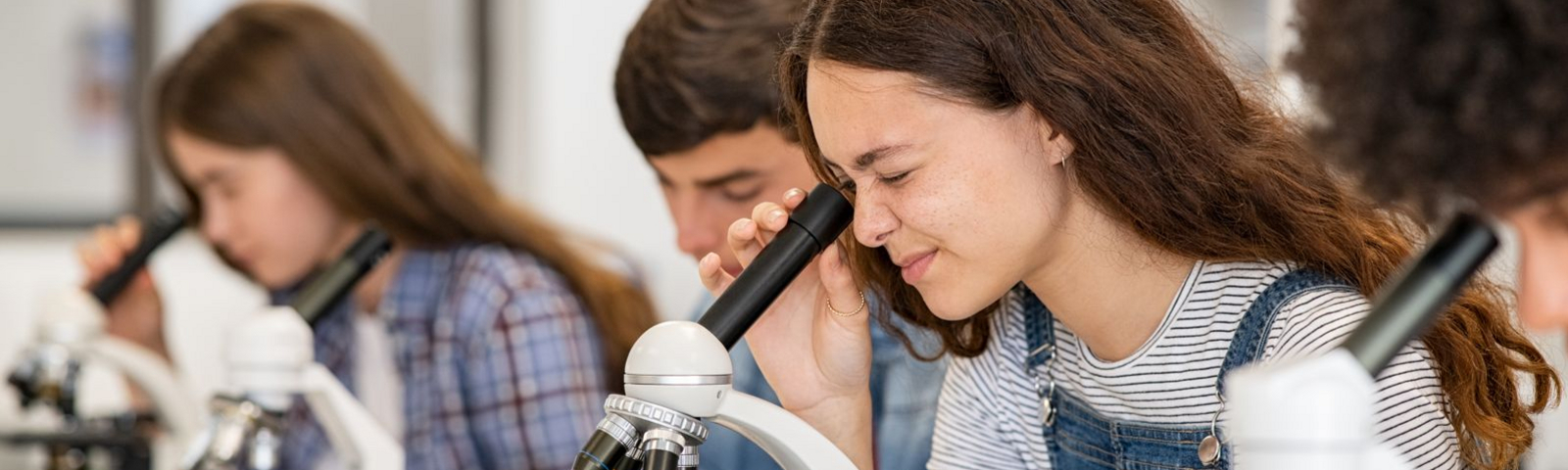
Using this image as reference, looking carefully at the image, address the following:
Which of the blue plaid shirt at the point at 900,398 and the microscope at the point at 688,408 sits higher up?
the blue plaid shirt at the point at 900,398

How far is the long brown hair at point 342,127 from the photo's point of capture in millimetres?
1789

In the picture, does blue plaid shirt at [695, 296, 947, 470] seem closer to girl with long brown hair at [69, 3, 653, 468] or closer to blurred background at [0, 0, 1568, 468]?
girl with long brown hair at [69, 3, 653, 468]

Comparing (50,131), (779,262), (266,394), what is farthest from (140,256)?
(50,131)

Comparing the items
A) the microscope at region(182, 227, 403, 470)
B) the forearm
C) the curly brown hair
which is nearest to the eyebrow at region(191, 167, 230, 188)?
the microscope at region(182, 227, 403, 470)

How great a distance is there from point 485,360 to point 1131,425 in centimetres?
82

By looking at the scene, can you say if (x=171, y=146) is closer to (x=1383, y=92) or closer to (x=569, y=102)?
(x=569, y=102)

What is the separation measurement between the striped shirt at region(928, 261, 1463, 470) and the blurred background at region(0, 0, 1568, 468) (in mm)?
1015

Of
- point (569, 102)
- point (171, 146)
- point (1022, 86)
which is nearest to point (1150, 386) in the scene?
point (1022, 86)

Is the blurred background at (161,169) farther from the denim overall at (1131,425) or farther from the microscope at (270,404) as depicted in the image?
the denim overall at (1131,425)

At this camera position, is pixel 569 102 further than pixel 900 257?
Yes

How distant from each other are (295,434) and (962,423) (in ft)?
3.08

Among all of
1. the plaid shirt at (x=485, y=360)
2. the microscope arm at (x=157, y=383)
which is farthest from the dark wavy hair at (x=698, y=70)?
the microscope arm at (x=157, y=383)

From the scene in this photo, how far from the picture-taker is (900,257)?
3.23ft

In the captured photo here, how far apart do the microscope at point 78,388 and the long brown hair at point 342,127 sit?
0.27m
